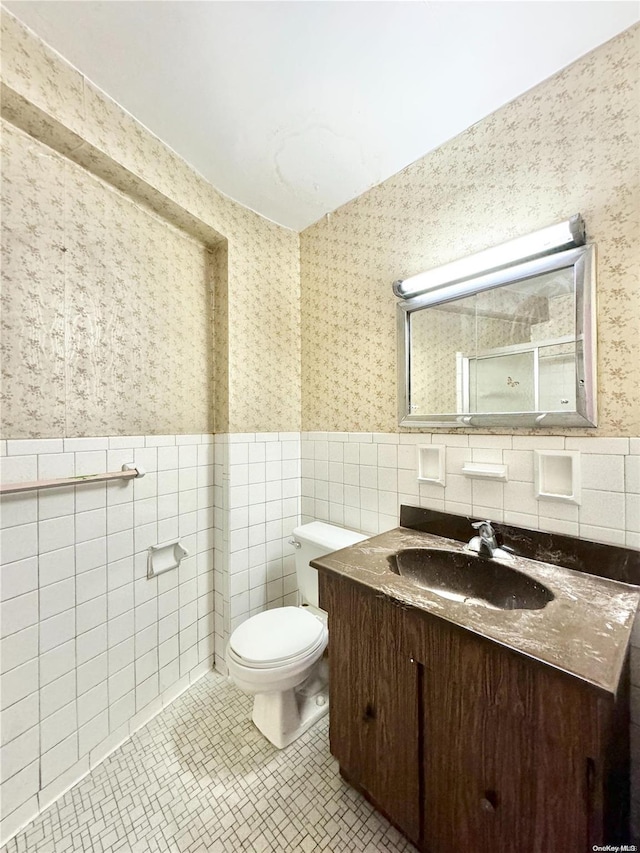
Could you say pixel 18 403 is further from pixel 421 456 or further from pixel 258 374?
pixel 421 456

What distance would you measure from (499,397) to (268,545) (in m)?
1.37

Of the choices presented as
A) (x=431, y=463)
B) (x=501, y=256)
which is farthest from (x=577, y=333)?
(x=431, y=463)

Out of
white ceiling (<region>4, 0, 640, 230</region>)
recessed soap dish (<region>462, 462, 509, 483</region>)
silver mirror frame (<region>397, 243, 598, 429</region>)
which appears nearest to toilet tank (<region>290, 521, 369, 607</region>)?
recessed soap dish (<region>462, 462, 509, 483</region>)

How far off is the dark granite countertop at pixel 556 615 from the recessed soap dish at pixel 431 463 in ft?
1.30

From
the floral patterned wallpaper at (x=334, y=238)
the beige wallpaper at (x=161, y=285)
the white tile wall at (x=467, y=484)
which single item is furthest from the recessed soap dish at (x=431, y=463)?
the beige wallpaper at (x=161, y=285)

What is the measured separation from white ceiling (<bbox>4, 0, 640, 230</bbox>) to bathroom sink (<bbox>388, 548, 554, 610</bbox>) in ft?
5.43

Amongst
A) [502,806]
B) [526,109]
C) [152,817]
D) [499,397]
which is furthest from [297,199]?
[152,817]

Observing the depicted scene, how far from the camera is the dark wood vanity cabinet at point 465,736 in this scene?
0.62 m

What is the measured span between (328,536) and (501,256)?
1.37 meters

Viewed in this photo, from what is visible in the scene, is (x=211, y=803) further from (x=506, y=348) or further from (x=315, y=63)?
(x=315, y=63)

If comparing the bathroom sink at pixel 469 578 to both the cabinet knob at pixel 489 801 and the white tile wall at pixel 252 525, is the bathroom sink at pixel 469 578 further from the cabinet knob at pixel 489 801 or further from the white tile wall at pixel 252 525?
the white tile wall at pixel 252 525

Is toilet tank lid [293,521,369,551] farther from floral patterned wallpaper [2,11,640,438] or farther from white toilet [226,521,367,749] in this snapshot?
floral patterned wallpaper [2,11,640,438]

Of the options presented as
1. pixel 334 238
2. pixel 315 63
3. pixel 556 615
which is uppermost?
→ pixel 315 63

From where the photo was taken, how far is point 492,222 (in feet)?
3.97
